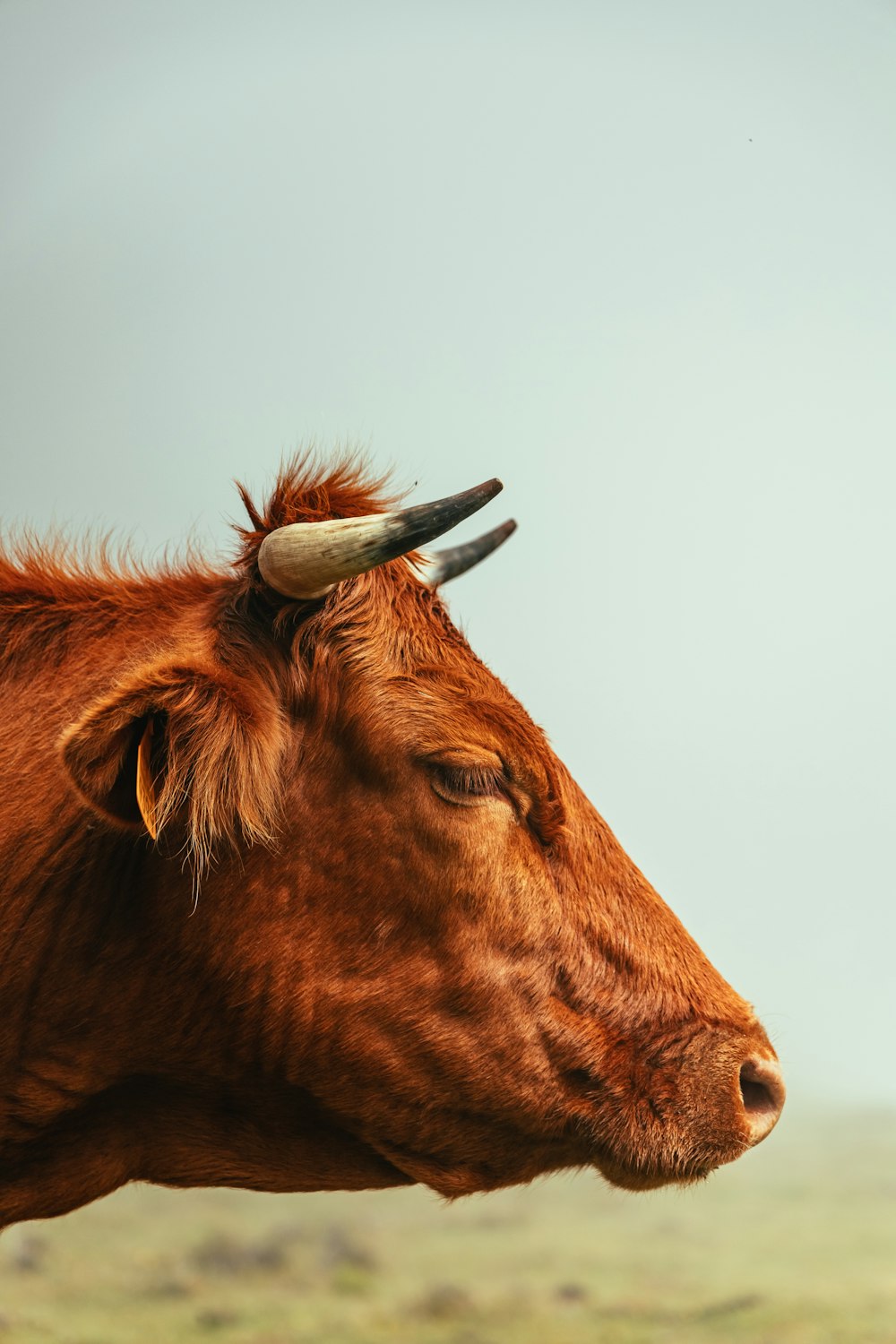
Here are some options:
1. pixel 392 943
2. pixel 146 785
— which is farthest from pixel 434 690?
pixel 146 785

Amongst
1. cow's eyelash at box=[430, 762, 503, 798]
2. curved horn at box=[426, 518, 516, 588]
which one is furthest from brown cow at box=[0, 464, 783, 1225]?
curved horn at box=[426, 518, 516, 588]

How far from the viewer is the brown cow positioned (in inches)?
90.4

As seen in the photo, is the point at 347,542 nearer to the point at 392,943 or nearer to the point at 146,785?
the point at 146,785

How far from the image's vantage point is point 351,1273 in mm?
5656

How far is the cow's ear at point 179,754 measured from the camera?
2068mm

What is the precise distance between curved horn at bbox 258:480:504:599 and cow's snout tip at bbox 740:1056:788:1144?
1.22 m

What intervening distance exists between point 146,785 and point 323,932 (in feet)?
1.55

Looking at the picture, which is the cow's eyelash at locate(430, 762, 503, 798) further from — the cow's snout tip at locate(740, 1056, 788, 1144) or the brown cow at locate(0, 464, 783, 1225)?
the cow's snout tip at locate(740, 1056, 788, 1144)

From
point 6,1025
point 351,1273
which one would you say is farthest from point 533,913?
point 351,1273

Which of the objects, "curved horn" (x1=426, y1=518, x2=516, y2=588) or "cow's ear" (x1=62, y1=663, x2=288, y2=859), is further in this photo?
"curved horn" (x1=426, y1=518, x2=516, y2=588)

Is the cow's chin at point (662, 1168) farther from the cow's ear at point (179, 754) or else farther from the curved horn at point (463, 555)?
the curved horn at point (463, 555)

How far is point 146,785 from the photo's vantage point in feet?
6.89

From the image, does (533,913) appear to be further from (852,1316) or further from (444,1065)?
(852,1316)

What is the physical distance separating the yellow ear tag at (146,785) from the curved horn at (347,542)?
1.29 feet
